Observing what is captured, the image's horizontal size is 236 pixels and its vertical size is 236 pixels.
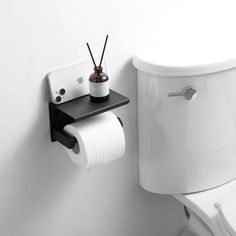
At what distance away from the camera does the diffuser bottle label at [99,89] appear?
1.39m

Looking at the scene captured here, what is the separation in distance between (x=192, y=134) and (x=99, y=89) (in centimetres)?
34

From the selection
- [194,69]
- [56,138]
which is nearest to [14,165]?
[56,138]

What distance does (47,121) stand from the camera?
1.45 m

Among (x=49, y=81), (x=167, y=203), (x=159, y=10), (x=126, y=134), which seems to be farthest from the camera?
(x=167, y=203)

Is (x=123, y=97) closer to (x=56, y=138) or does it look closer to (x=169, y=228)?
(x=56, y=138)

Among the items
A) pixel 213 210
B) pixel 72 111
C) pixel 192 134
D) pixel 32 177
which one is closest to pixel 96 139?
pixel 72 111

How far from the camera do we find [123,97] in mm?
1448

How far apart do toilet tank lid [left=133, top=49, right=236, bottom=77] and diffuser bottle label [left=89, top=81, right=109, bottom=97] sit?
6.0 inches

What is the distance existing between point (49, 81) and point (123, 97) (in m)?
0.19

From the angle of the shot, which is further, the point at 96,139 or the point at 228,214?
the point at 228,214

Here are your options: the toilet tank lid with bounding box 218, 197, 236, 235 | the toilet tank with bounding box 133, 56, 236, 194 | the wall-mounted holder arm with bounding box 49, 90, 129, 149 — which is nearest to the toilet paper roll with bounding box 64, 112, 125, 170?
the wall-mounted holder arm with bounding box 49, 90, 129, 149

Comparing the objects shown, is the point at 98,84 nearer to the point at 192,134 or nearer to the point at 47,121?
the point at 47,121

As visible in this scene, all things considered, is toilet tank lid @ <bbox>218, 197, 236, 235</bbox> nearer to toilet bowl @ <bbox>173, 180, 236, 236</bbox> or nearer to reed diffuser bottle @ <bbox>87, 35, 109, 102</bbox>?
toilet bowl @ <bbox>173, 180, 236, 236</bbox>

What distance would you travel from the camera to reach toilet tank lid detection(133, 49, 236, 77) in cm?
148
